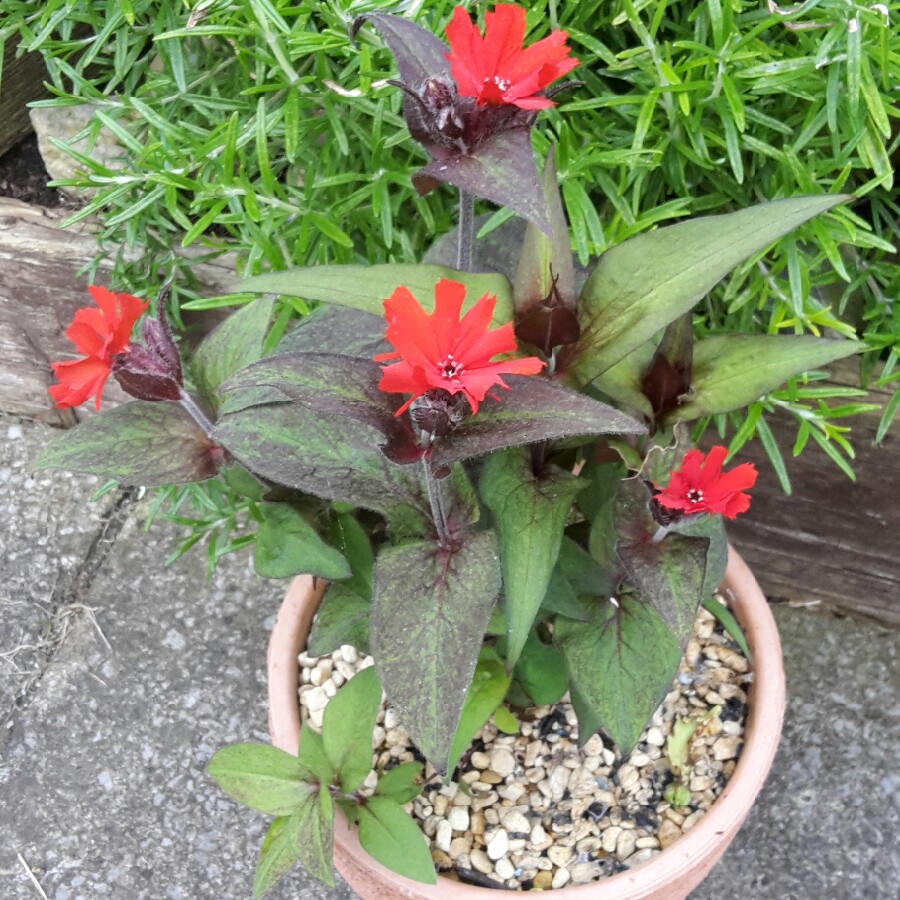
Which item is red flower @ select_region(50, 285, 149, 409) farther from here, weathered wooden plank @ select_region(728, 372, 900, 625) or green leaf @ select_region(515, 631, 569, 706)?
weathered wooden plank @ select_region(728, 372, 900, 625)

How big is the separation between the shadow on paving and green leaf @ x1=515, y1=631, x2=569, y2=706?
479 millimetres

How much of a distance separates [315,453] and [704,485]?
0.26 m

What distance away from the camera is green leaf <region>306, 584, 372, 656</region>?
868mm

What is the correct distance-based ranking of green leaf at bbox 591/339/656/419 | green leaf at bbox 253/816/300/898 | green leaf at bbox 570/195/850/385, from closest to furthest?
1. green leaf at bbox 570/195/850/385
2. green leaf at bbox 591/339/656/419
3. green leaf at bbox 253/816/300/898

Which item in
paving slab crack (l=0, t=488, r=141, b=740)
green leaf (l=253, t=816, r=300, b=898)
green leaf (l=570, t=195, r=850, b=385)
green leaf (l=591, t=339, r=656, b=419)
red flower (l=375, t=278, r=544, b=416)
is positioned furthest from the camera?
paving slab crack (l=0, t=488, r=141, b=740)

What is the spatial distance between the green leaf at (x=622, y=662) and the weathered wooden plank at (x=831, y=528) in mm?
447

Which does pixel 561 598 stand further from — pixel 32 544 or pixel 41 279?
pixel 32 544

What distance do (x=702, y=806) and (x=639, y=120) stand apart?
0.66m

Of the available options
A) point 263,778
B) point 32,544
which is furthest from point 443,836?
point 32,544

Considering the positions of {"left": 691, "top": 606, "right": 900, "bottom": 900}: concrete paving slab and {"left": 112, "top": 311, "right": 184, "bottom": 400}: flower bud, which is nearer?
{"left": 112, "top": 311, "right": 184, "bottom": 400}: flower bud

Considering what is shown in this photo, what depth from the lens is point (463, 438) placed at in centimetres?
56

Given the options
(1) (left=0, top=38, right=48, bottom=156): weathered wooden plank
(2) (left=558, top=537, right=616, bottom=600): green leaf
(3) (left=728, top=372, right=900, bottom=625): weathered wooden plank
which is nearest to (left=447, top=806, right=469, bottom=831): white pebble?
(2) (left=558, top=537, right=616, bottom=600): green leaf

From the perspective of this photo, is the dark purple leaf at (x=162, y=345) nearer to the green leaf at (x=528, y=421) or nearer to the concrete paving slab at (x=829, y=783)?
the green leaf at (x=528, y=421)

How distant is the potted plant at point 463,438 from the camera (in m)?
0.55
